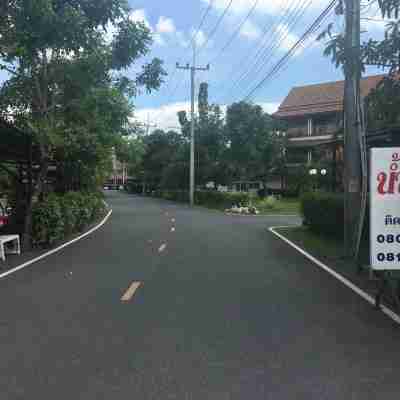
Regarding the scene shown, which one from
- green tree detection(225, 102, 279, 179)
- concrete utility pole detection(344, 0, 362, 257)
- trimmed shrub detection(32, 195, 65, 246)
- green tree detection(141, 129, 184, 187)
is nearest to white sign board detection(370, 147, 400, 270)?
concrete utility pole detection(344, 0, 362, 257)

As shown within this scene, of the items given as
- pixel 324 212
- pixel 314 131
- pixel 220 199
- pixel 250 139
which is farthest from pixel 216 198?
pixel 324 212

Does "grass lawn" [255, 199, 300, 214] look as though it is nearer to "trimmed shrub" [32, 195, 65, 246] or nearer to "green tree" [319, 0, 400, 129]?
"trimmed shrub" [32, 195, 65, 246]

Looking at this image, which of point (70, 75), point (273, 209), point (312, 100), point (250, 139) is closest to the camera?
point (70, 75)

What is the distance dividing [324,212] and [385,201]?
1138 centimetres

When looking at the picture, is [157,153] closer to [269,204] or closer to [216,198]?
[216,198]

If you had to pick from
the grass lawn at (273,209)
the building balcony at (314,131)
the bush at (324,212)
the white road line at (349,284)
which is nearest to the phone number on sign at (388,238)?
the white road line at (349,284)

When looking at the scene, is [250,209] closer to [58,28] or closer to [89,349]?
→ [58,28]

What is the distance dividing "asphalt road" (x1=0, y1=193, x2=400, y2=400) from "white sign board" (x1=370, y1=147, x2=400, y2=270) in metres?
1.02

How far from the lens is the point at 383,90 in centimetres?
837

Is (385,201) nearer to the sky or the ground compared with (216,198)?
nearer to the sky

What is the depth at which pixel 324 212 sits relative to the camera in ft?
60.4

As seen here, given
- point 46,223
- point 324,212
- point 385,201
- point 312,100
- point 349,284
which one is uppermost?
point 312,100

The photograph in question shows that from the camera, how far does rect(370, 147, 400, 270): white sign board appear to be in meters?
7.15

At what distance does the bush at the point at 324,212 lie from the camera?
16.7 meters
